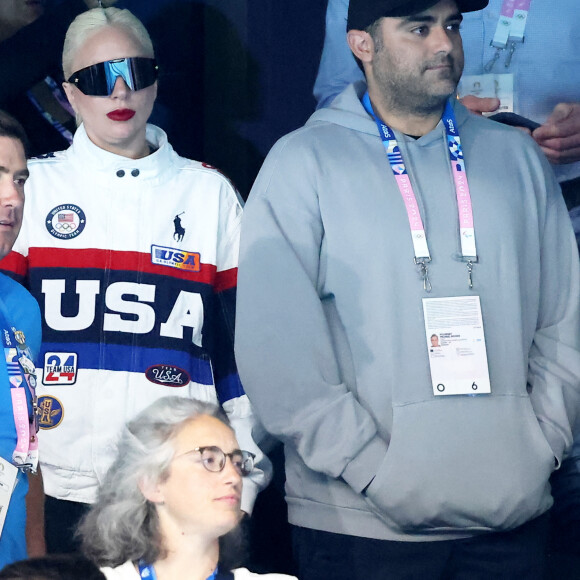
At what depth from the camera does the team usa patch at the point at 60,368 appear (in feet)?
7.98

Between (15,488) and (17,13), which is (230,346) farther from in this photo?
(17,13)

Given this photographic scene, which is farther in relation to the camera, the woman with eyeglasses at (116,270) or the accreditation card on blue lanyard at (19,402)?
the woman with eyeglasses at (116,270)

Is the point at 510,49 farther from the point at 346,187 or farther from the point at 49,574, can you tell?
the point at 49,574

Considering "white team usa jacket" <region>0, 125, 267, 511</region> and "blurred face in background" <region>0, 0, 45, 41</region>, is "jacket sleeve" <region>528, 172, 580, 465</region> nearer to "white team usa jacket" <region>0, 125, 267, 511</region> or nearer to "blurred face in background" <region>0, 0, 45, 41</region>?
"white team usa jacket" <region>0, 125, 267, 511</region>

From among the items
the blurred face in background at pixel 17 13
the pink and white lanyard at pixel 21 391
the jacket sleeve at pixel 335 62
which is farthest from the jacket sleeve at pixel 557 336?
the blurred face in background at pixel 17 13

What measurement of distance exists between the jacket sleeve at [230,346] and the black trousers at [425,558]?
21cm

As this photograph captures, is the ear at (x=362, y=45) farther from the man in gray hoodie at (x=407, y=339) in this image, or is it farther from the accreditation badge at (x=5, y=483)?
the accreditation badge at (x=5, y=483)

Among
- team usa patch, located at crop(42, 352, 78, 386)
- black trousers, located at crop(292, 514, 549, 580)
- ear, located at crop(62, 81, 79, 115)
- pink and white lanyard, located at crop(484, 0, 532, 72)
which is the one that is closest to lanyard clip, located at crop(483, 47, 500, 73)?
pink and white lanyard, located at crop(484, 0, 532, 72)

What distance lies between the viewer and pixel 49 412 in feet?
7.99

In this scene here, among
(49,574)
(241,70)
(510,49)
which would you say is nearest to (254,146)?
(241,70)

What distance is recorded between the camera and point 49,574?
2100 mm

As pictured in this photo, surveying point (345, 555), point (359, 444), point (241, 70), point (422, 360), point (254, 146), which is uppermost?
point (241, 70)

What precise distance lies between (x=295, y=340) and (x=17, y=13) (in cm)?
109

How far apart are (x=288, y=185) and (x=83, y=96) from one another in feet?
1.66
